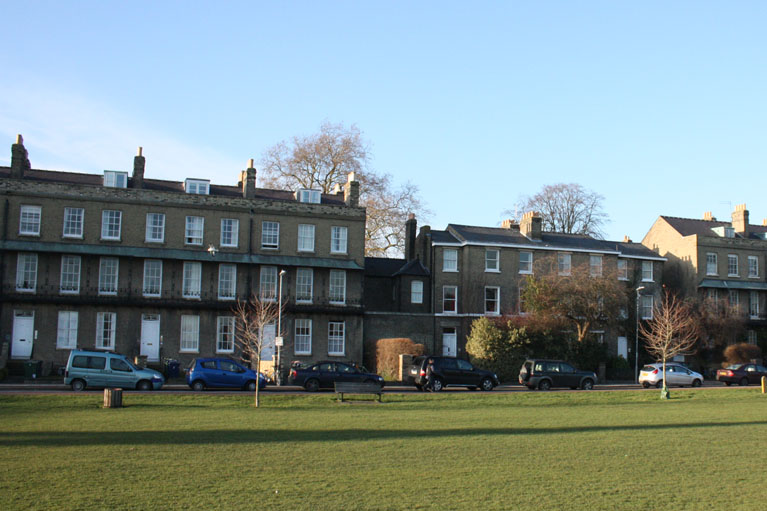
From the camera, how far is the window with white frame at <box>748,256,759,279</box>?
191 ft

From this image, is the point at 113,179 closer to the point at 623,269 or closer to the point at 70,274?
the point at 70,274

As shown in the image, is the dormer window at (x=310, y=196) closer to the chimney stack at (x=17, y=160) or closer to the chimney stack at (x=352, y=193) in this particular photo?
the chimney stack at (x=352, y=193)

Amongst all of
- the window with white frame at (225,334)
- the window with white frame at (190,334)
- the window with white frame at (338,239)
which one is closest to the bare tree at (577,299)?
the window with white frame at (338,239)

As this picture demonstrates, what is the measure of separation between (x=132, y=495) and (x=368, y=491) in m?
3.70

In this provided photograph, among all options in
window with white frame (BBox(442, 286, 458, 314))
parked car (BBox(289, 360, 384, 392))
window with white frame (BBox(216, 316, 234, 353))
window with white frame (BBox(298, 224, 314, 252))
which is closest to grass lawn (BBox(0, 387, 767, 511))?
parked car (BBox(289, 360, 384, 392))

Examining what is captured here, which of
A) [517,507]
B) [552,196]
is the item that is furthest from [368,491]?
[552,196]

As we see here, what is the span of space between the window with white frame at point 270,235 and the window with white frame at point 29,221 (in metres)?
12.3

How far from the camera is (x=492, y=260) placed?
164 feet

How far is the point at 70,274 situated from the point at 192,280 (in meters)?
6.54

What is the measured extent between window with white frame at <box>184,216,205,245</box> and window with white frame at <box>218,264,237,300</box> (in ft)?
6.74

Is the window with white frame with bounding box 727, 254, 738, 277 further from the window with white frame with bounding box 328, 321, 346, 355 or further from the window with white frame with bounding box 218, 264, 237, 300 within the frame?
the window with white frame with bounding box 218, 264, 237, 300

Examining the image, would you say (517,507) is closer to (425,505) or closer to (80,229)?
(425,505)

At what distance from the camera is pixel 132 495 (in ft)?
37.4

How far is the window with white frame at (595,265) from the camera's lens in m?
49.6
